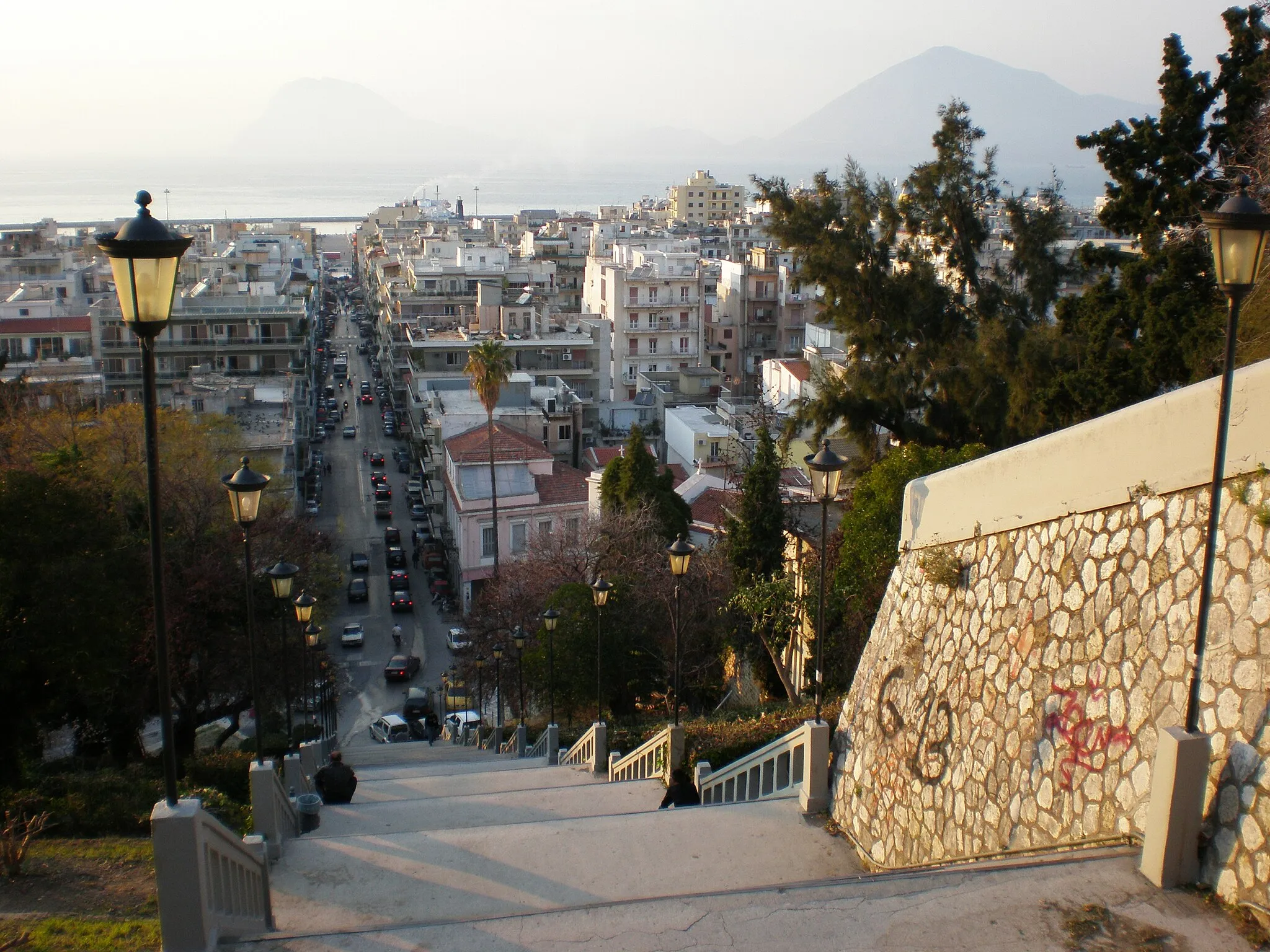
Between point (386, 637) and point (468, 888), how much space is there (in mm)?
32149

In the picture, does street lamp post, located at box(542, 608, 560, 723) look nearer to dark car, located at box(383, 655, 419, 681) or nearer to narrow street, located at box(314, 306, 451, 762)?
narrow street, located at box(314, 306, 451, 762)

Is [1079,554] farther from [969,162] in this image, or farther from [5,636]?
[969,162]

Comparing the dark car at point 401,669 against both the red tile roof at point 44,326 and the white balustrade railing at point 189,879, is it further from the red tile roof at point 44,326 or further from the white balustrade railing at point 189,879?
the red tile roof at point 44,326

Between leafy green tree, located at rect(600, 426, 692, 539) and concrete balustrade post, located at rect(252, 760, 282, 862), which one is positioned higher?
concrete balustrade post, located at rect(252, 760, 282, 862)

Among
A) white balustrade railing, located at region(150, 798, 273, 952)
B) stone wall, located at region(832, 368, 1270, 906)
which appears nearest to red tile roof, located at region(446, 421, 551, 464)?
stone wall, located at region(832, 368, 1270, 906)

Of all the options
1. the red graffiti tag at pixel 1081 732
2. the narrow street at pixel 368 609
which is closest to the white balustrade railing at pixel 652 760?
the red graffiti tag at pixel 1081 732

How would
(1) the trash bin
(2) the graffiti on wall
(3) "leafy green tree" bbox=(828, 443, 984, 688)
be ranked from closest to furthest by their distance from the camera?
(2) the graffiti on wall < (1) the trash bin < (3) "leafy green tree" bbox=(828, 443, 984, 688)

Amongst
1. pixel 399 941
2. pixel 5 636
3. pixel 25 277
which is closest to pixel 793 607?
pixel 5 636

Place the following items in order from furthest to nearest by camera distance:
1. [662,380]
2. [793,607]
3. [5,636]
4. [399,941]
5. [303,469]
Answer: [662,380]
[303,469]
[793,607]
[5,636]
[399,941]

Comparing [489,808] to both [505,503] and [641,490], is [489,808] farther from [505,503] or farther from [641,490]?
[505,503]

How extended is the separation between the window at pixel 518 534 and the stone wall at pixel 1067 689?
2966 cm

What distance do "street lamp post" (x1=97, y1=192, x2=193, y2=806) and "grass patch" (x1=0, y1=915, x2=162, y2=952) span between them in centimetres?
131

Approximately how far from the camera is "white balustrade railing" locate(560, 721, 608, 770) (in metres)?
14.2

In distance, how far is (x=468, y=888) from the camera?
7449 millimetres
